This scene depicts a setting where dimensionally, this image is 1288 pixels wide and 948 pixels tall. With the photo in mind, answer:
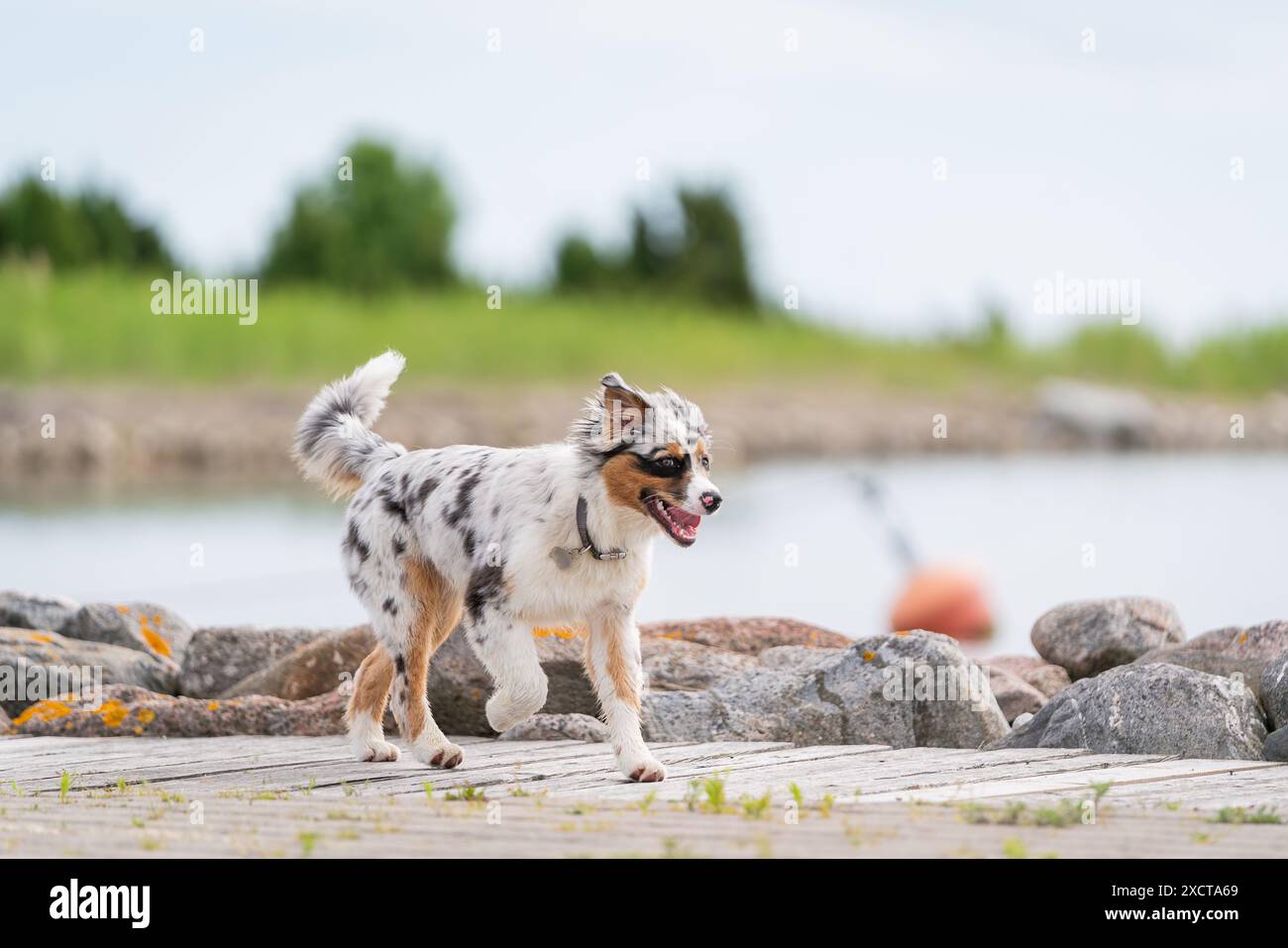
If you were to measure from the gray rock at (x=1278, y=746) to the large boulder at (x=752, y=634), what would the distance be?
305cm

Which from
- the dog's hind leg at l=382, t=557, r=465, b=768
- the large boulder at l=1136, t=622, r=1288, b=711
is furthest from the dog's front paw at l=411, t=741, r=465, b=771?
the large boulder at l=1136, t=622, r=1288, b=711

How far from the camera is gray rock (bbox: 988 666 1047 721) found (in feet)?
28.2

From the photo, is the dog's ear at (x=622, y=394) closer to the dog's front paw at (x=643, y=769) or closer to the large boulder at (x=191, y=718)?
the dog's front paw at (x=643, y=769)

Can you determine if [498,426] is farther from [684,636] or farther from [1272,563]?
[684,636]

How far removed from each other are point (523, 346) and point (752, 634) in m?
31.0

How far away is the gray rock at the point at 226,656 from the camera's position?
379 inches

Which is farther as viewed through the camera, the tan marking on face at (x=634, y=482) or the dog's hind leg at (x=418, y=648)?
the dog's hind leg at (x=418, y=648)

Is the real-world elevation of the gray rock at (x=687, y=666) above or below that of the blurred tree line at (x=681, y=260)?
below

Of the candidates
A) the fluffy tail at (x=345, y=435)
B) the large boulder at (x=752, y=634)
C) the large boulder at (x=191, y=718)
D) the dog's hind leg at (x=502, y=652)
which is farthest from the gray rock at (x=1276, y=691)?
the large boulder at (x=191, y=718)

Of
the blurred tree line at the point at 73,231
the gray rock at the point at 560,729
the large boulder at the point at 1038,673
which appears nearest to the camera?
the gray rock at the point at 560,729

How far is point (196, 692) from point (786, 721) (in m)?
3.87

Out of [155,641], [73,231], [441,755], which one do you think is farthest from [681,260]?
[441,755]

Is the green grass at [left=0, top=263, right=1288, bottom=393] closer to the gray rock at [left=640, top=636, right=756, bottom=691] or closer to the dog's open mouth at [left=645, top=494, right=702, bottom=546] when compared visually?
the gray rock at [left=640, top=636, right=756, bottom=691]

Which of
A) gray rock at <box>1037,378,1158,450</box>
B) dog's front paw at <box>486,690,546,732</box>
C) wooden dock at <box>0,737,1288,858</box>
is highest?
gray rock at <box>1037,378,1158,450</box>
